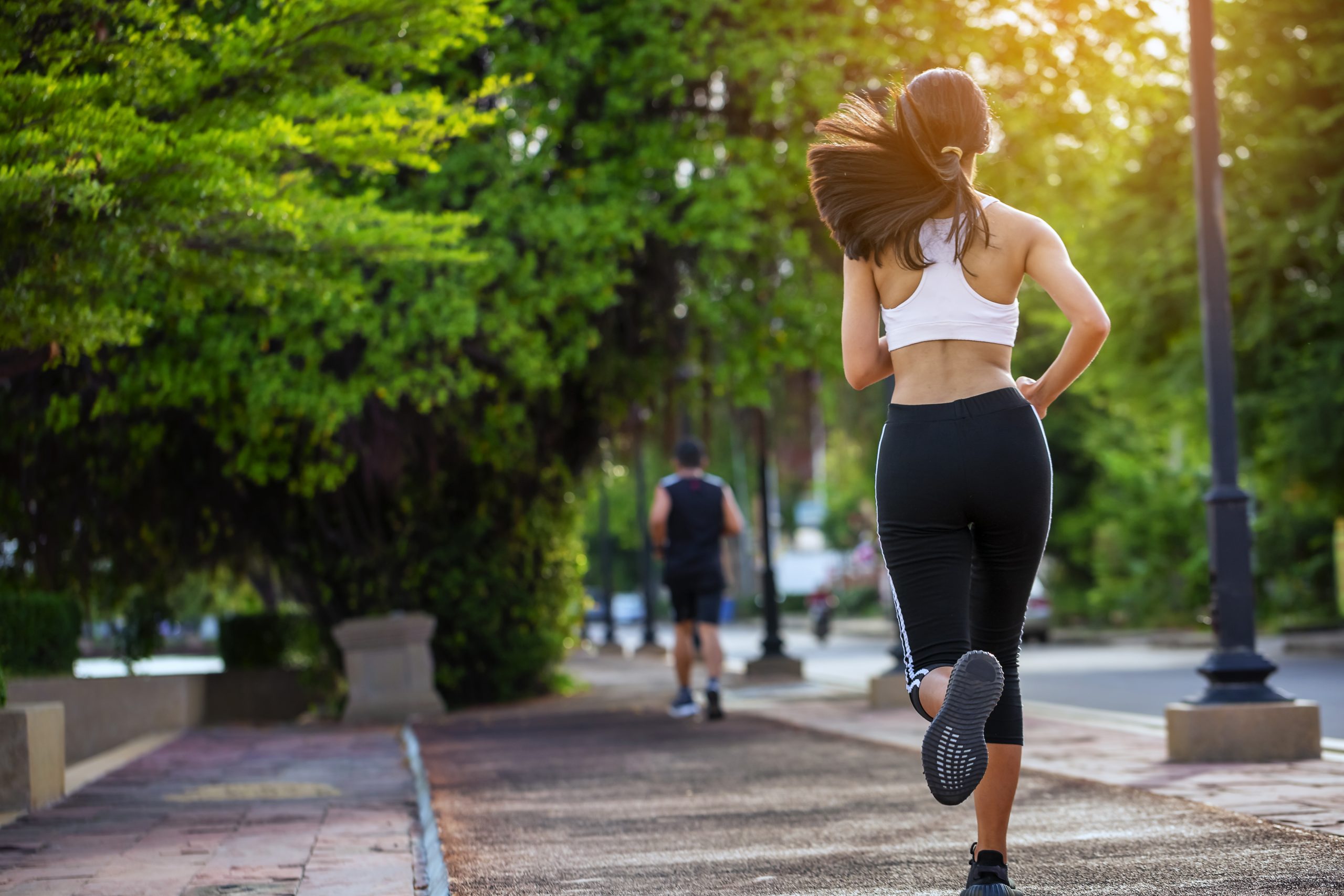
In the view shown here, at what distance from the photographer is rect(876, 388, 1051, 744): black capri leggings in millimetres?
3506

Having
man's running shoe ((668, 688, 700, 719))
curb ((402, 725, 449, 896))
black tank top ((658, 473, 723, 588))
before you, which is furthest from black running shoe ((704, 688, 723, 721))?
curb ((402, 725, 449, 896))

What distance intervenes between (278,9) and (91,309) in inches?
57.2

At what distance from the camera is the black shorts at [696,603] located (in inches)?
445

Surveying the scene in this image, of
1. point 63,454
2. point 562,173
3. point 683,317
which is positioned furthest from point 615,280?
point 63,454

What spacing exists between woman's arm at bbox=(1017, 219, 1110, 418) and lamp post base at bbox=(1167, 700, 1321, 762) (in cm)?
430

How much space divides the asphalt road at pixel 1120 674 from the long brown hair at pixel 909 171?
23.1 ft

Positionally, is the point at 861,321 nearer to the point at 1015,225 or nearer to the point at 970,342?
the point at 970,342

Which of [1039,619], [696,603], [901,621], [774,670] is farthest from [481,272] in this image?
[1039,619]

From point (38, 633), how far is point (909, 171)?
1016 centimetres

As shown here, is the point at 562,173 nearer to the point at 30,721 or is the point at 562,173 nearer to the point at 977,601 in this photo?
the point at 30,721

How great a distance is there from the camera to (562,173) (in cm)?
1287

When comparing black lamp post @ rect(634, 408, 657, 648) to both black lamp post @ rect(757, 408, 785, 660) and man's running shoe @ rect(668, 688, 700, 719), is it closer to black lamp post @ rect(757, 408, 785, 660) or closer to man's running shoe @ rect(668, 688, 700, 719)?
black lamp post @ rect(757, 408, 785, 660)

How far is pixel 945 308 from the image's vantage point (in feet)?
11.9

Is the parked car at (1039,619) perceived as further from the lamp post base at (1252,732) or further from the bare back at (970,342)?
the bare back at (970,342)
